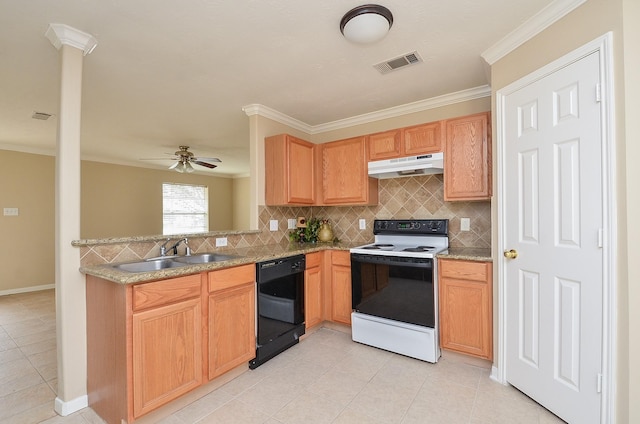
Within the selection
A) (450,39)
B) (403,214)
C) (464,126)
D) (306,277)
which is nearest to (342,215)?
(403,214)

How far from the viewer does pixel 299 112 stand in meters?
3.31

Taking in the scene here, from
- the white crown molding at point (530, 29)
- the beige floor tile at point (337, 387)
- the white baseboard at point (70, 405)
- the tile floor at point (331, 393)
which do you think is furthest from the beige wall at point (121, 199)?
the white crown molding at point (530, 29)

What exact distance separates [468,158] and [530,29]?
1.00 m

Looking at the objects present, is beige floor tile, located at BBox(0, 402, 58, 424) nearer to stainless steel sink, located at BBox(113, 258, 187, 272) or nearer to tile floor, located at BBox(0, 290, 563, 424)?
tile floor, located at BBox(0, 290, 563, 424)

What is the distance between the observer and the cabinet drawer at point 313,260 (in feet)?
9.48

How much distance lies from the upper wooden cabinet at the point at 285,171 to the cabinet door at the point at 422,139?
1.11 meters

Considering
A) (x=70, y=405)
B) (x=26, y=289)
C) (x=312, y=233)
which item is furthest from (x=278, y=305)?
(x=26, y=289)

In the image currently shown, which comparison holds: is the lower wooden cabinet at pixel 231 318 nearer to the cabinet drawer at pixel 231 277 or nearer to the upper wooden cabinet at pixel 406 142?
the cabinet drawer at pixel 231 277

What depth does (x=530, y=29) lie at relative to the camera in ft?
5.87

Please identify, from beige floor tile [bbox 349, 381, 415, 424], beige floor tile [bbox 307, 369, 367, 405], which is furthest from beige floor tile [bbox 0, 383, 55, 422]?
beige floor tile [bbox 349, 381, 415, 424]

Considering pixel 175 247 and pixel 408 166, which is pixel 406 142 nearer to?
pixel 408 166

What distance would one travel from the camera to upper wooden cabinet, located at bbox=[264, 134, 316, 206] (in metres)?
3.06

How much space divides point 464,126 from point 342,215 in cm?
168

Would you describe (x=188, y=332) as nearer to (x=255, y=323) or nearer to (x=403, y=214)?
(x=255, y=323)
